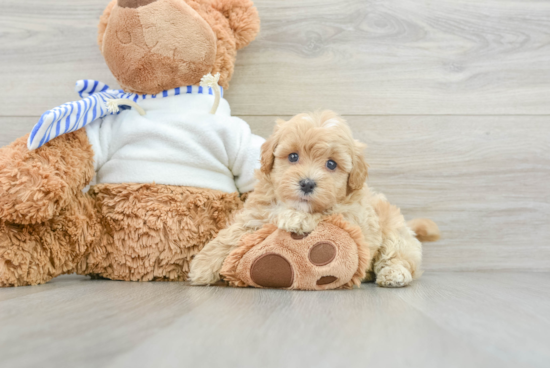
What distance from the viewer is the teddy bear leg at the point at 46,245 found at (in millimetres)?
946

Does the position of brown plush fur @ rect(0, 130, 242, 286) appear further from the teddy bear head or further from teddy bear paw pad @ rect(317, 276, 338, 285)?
teddy bear paw pad @ rect(317, 276, 338, 285)

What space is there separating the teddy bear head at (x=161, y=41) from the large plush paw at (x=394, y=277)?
73 centimetres

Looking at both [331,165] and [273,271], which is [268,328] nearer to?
[273,271]

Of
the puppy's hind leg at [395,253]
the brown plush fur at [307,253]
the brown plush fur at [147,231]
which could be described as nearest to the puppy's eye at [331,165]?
the brown plush fur at [307,253]

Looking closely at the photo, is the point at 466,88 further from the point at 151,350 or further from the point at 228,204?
the point at 151,350

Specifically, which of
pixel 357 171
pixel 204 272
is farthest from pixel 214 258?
pixel 357 171

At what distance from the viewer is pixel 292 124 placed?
0.95m

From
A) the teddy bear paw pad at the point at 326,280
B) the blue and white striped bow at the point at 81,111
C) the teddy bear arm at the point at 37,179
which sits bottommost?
the teddy bear paw pad at the point at 326,280

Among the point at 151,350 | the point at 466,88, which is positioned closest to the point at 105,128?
the point at 151,350

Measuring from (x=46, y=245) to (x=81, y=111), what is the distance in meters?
0.35

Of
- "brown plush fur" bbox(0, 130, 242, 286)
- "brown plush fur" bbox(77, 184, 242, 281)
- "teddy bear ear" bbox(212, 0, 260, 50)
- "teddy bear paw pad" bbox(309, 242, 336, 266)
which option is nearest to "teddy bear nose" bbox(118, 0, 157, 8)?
"teddy bear ear" bbox(212, 0, 260, 50)

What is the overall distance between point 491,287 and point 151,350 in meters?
0.90

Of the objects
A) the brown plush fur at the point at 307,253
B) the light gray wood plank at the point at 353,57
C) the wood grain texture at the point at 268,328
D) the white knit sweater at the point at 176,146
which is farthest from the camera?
the light gray wood plank at the point at 353,57

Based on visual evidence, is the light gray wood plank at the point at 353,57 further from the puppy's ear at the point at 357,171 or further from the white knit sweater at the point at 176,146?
the puppy's ear at the point at 357,171
